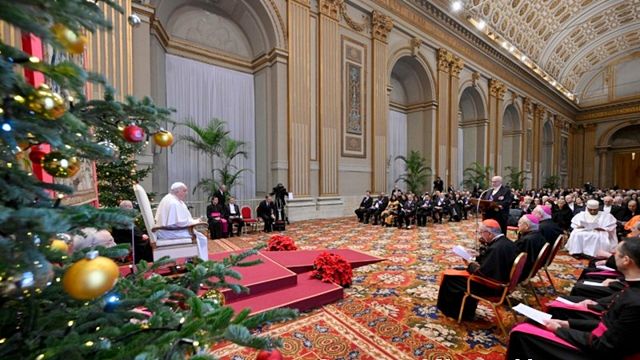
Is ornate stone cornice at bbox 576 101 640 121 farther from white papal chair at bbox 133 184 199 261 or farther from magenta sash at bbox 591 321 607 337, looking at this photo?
white papal chair at bbox 133 184 199 261

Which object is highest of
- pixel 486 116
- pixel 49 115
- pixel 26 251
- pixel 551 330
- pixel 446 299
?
pixel 486 116

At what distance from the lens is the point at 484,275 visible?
280 centimetres

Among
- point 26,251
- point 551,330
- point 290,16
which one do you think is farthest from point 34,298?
point 290,16

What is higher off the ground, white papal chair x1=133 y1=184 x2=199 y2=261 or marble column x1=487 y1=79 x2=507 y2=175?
marble column x1=487 y1=79 x2=507 y2=175

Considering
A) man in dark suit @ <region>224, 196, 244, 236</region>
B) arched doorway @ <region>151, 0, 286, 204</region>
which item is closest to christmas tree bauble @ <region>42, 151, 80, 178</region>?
man in dark suit @ <region>224, 196, 244, 236</region>

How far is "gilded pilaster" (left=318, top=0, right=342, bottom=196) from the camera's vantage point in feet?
32.9

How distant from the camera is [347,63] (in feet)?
35.7

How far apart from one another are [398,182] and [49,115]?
48.2 feet

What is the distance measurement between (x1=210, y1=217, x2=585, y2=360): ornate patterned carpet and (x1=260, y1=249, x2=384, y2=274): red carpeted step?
0.24 metres

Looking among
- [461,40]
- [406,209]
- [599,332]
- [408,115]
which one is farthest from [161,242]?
[461,40]

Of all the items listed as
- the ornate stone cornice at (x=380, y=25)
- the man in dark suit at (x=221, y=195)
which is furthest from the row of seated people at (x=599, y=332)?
the ornate stone cornice at (x=380, y=25)

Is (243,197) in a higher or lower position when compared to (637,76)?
lower

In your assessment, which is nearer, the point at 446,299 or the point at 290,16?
the point at 446,299

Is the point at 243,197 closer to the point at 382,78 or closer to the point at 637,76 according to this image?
the point at 382,78
